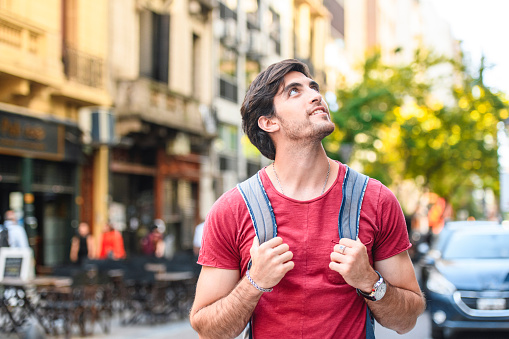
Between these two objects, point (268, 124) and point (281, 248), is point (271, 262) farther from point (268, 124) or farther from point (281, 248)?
point (268, 124)

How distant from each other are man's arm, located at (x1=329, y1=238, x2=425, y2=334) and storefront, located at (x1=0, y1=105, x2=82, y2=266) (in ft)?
47.7

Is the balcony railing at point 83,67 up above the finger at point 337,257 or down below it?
above

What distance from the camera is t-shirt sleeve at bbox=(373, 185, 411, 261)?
2.62 meters

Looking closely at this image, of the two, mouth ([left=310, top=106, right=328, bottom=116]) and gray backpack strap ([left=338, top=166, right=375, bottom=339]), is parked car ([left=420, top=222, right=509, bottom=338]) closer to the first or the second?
gray backpack strap ([left=338, top=166, right=375, bottom=339])

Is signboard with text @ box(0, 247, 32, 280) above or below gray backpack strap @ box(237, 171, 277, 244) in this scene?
below

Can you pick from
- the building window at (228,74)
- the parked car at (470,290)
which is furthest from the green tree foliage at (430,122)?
the parked car at (470,290)

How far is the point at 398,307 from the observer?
8.52 ft

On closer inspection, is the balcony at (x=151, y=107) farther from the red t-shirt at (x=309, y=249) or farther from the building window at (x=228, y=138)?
the red t-shirt at (x=309, y=249)

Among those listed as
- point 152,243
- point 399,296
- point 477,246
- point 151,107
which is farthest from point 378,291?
point 152,243

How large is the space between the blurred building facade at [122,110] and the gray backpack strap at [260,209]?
45.9 ft

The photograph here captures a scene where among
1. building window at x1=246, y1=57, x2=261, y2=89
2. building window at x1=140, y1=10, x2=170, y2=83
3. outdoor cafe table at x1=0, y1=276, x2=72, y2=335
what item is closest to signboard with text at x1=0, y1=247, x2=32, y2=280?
outdoor cafe table at x1=0, y1=276, x2=72, y2=335

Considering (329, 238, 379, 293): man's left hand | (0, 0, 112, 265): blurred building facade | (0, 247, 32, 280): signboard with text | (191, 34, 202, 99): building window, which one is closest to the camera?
(329, 238, 379, 293): man's left hand

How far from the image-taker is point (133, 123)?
2073 cm

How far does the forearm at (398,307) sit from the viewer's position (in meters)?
2.54
